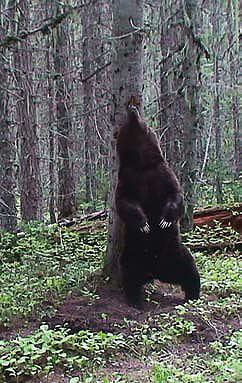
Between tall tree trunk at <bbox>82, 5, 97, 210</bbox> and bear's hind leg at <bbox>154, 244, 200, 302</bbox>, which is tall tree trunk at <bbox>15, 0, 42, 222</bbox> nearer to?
tall tree trunk at <bbox>82, 5, 97, 210</bbox>

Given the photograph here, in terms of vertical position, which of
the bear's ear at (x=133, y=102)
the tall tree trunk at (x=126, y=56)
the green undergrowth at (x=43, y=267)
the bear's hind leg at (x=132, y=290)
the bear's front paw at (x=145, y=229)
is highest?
the tall tree trunk at (x=126, y=56)

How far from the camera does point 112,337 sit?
5.54 m

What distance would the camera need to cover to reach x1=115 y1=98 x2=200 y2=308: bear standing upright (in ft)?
23.6

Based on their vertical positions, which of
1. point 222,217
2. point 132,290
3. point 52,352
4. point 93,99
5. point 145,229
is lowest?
point 222,217

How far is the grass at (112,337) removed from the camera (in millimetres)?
4984

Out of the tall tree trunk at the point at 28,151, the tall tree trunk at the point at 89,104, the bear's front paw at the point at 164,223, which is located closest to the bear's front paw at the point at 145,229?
the bear's front paw at the point at 164,223

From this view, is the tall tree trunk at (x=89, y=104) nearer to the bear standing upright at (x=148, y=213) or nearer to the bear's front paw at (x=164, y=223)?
the bear standing upright at (x=148, y=213)

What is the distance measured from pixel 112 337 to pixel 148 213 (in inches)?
83.4

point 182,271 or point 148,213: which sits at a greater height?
point 148,213

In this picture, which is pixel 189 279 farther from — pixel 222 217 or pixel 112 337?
pixel 222 217

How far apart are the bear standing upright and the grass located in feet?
1.76

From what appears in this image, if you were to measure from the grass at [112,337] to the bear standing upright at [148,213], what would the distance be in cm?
54

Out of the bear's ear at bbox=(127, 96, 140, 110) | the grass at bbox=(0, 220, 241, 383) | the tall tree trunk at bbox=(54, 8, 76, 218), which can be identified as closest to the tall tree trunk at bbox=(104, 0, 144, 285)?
the bear's ear at bbox=(127, 96, 140, 110)

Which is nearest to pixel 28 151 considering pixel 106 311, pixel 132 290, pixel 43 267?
pixel 43 267
